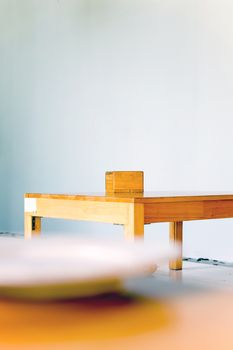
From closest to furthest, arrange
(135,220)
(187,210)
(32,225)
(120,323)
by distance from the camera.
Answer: (120,323), (135,220), (187,210), (32,225)

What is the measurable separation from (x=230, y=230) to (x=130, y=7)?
1650 millimetres

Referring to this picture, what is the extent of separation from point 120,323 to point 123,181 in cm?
185

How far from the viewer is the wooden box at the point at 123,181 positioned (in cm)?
208

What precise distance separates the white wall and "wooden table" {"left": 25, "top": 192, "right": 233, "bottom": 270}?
882mm

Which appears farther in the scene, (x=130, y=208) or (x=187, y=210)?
(x=187, y=210)

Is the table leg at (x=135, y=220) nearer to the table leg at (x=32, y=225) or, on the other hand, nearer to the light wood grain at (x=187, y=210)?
the light wood grain at (x=187, y=210)

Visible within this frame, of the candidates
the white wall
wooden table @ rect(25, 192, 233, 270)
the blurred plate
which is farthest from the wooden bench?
the blurred plate

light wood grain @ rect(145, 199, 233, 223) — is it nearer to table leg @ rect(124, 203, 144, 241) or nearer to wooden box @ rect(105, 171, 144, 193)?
table leg @ rect(124, 203, 144, 241)

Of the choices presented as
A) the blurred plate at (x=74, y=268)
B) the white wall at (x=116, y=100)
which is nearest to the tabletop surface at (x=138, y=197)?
the white wall at (x=116, y=100)

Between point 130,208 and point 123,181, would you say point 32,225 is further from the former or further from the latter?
point 130,208

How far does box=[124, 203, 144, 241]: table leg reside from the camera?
6.02ft

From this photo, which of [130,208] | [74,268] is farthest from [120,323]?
[130,208]

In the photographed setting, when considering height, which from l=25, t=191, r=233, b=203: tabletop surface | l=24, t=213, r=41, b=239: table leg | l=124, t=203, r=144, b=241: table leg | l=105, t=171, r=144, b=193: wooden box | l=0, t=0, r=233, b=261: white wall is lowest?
l=24, t=213, r=41, b=239: table leg

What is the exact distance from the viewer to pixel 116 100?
150 inches
